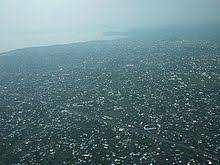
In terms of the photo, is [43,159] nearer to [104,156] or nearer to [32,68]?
[104,156]

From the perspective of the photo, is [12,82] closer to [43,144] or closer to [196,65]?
[43,144]

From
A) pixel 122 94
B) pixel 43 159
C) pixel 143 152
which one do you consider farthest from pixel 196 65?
pixel 43 159

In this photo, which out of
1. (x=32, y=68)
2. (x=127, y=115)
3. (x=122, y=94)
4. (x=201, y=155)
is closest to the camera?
(x=201, y=155)

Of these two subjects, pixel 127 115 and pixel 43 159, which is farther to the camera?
pixel 127 115

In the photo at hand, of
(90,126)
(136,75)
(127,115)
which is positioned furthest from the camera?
(136,75)

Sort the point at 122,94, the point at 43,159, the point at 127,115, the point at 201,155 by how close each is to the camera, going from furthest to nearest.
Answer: the point at 122,94 → the point at 127,115 → the point at 43,159 → the point at 201,155

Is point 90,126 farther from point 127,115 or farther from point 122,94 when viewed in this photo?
point 122,94

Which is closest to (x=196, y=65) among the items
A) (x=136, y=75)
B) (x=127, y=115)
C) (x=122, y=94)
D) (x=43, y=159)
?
(x=136, y=75)

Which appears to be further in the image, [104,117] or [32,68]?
[32,68]

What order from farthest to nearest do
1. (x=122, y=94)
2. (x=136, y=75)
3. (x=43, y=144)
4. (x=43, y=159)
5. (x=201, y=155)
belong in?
1. (x=136, y=75)
2. (x=122, y=94)
3. (x=43, y=144)
4. (x=43, y=159)
5. (x=201, y=155)
